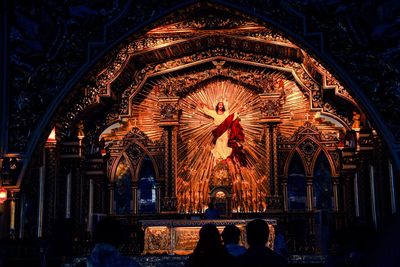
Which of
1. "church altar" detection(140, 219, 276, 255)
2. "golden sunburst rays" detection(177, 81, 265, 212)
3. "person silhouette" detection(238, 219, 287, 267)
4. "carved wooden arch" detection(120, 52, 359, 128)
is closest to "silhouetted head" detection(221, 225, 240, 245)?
"person silhouette" detection(238, 219, 287, 267)

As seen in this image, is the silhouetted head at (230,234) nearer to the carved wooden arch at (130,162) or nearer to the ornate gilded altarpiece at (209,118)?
the ornate gilded altarpiece at (209,118)

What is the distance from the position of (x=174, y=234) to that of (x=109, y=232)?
37.9 feet

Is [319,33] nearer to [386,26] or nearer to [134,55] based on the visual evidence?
[386,26]

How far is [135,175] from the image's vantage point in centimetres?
1981

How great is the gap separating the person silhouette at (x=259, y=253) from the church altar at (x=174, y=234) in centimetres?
1075

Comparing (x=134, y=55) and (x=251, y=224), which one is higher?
(x=134, y=55)

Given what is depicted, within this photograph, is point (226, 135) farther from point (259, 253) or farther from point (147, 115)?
point (259, 253)

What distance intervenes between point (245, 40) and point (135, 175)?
5.25 meters

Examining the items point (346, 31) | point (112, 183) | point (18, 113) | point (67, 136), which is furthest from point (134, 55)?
point (346, 31)

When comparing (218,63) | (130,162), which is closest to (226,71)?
(218,63)

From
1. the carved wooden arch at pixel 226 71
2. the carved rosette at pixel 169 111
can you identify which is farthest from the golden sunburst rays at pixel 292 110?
the carved rosette at pixel 169 111

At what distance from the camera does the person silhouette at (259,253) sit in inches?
187

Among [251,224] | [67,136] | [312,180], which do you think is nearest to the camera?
[251,224]

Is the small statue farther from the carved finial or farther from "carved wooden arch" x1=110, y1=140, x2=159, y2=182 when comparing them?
"carved wooden arch" x1=110, y1=140, x2=159, y2=182
